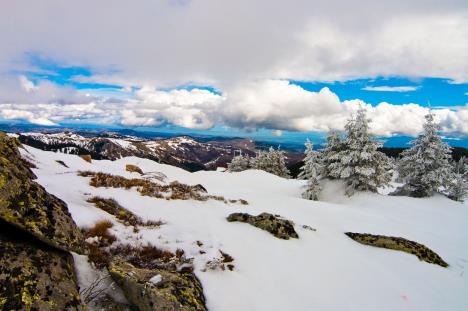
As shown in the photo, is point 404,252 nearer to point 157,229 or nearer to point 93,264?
point 157,229

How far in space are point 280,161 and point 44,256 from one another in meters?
64.9

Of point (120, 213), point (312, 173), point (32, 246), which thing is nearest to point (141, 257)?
point (32, 246)

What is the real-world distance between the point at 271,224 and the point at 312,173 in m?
19.3

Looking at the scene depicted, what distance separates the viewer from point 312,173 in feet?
96.3

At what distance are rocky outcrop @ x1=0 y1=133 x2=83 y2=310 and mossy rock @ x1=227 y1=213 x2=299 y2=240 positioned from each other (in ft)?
23.8

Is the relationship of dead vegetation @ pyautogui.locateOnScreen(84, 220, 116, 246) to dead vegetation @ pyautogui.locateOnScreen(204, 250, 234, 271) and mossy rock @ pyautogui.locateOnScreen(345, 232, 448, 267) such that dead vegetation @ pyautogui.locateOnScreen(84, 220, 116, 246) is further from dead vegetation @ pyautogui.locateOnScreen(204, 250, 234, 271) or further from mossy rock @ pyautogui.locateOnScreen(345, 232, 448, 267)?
mossy rock @ pyautogui.locateOnScreen(345, 232, 448, 267)

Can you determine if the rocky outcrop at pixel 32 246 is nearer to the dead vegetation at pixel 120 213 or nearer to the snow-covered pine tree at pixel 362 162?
the dead vegetation at pixel 120 213

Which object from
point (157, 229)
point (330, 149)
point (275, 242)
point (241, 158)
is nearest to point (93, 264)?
point (157, 229)

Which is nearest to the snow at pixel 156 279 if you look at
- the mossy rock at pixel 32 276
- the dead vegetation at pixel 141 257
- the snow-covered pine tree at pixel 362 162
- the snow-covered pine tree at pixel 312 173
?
the dead vegetation at pixel 141 257

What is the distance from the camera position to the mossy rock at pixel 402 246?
11914mm

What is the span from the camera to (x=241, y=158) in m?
76.6

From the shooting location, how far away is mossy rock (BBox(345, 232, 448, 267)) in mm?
11914

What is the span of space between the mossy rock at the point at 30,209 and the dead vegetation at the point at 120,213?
398cm

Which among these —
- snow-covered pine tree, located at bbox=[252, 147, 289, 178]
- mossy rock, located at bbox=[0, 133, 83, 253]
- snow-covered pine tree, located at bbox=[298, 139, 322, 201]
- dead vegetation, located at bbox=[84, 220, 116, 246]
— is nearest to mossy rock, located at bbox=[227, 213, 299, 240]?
dead vegetation, located at bbox=[84, 220, 116, 246]
